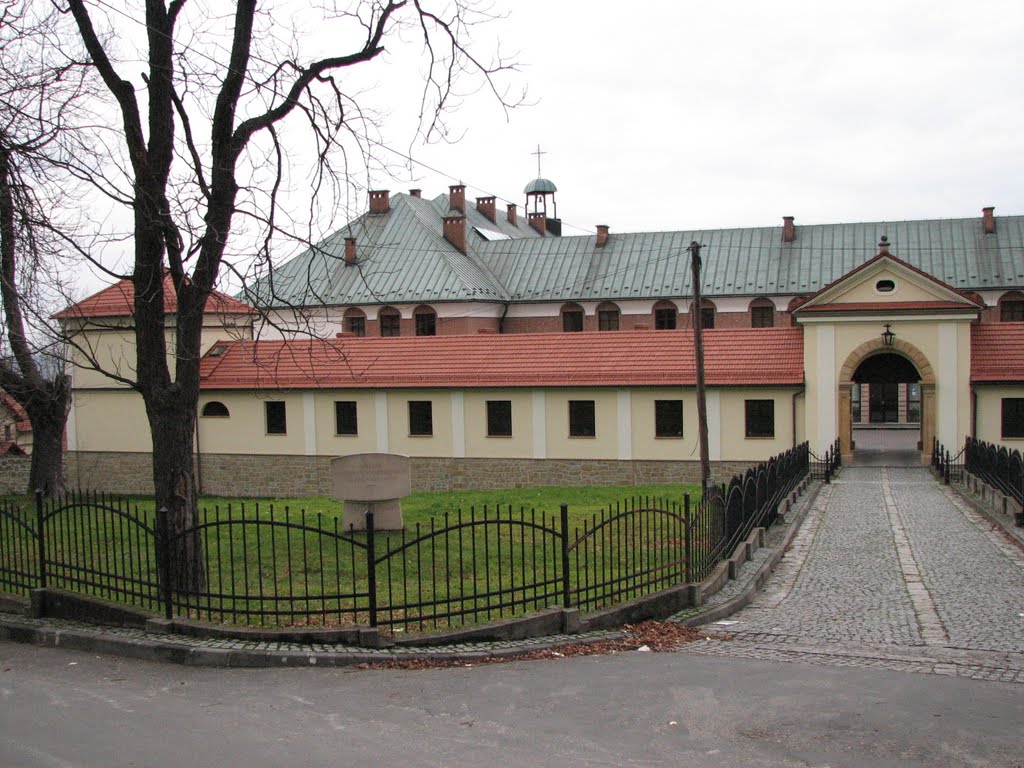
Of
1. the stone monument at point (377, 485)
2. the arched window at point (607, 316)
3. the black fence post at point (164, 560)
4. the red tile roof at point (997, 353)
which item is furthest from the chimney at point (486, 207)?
the black fence post at point (164, 560)

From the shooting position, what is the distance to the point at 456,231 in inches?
1907

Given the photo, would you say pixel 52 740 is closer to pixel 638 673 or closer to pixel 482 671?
pixel 482 671

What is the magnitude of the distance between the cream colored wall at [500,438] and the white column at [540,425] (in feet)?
0.41

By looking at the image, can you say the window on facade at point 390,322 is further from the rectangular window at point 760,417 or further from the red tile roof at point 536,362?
the rectangular window at point 760,417

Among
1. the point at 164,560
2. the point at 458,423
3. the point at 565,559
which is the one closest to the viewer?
the point at 565,559

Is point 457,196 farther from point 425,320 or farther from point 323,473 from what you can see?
point 323,473

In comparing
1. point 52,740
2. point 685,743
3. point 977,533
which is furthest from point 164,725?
point 977,533

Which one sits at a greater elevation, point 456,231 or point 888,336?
point 456,231

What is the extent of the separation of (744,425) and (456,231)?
24125 millimetres

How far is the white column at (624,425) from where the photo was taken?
28344 mm

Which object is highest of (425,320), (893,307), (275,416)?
(425,320)

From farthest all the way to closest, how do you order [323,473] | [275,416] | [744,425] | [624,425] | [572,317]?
[572,317], [275,416], [323,473], [624,425], [744,425]

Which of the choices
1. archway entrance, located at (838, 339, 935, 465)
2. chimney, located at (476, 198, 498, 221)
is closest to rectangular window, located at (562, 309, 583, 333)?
chimney, located at (476, 198, 498, 221)

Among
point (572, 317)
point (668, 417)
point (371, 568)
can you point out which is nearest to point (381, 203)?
point (572, 317)
